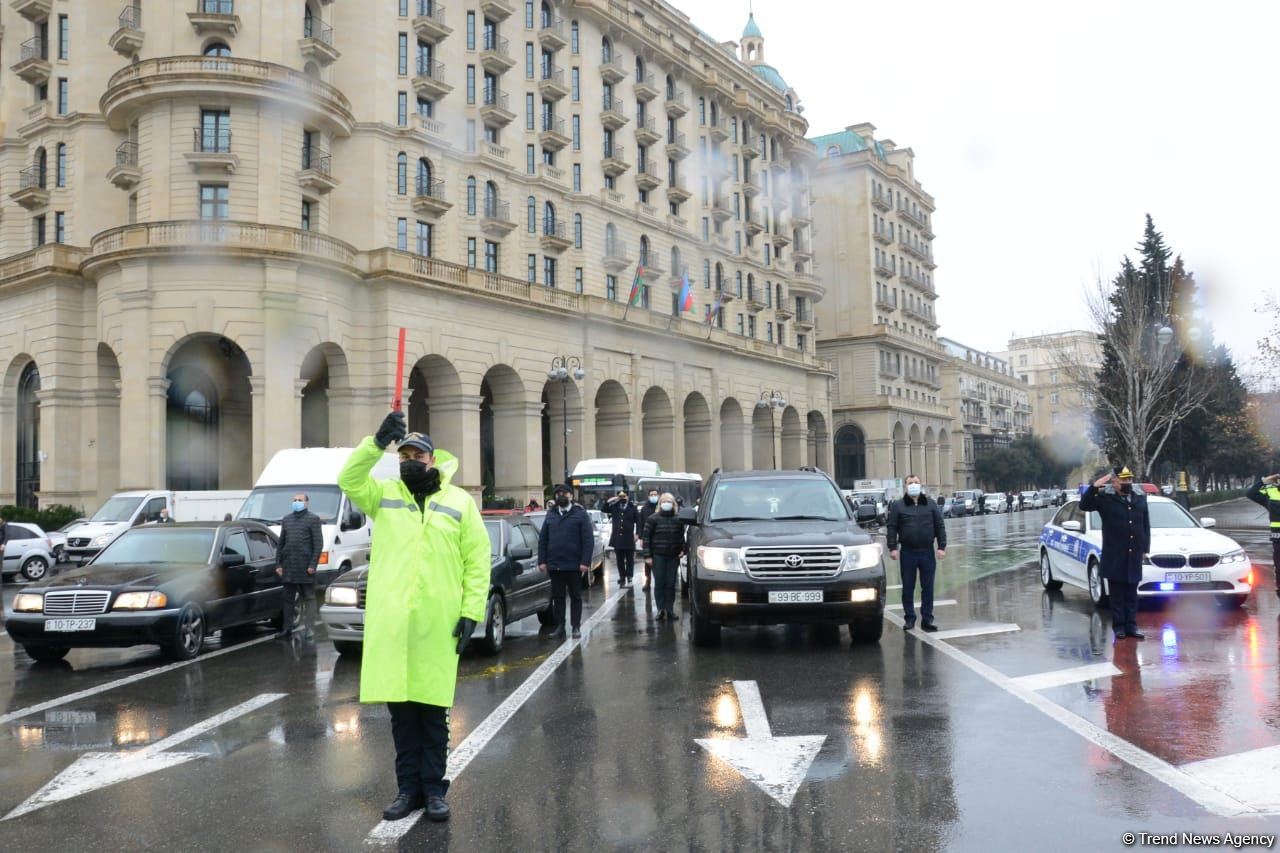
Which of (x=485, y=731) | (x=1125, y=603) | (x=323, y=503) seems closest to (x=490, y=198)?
(x=323, y=503)

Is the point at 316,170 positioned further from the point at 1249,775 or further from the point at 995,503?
the point at 995,503

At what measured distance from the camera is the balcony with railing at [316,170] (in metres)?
35.3

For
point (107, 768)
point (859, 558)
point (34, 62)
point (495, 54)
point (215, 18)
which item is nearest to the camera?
point (107, 768)

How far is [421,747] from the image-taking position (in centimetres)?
507

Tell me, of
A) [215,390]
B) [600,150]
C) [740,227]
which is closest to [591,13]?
[600,150]

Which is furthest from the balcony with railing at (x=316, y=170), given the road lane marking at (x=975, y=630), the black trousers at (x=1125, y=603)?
the black trousers at (x=1125, y=603)

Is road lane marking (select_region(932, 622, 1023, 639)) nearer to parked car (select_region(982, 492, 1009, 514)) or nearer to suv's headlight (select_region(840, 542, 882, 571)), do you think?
suv's headlight (select_region(840, 542, 882, 571))

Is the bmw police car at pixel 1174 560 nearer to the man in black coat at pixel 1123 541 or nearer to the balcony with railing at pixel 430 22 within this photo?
the man in black coat at pixel 1123 541

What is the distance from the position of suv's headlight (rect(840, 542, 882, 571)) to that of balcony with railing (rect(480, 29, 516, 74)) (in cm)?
3791

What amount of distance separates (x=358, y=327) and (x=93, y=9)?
16.2 m

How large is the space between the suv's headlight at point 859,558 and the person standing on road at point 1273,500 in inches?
280

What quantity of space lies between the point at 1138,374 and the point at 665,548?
32.1m

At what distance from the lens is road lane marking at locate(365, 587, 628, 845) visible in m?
4.80

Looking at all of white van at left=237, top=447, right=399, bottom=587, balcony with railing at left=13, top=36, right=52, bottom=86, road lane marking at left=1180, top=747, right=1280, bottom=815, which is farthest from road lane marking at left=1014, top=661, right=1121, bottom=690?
balcony with railing at left=13, top=36, right=52, bottom=86
